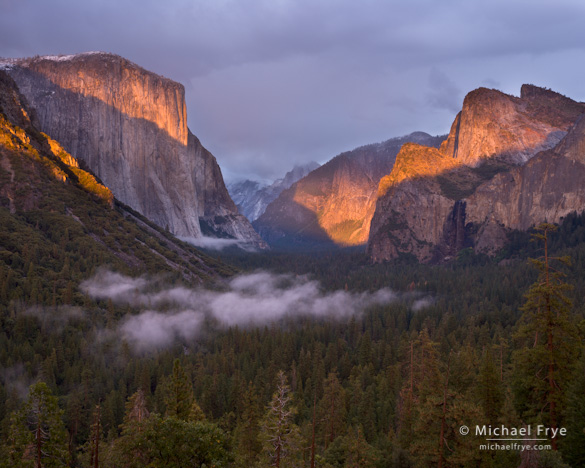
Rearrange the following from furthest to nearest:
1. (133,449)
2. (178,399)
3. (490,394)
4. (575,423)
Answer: (490,394)
(178,399)
(575,423)
(133,449)

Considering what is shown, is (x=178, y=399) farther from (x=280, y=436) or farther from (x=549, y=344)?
(x=549, y=344)

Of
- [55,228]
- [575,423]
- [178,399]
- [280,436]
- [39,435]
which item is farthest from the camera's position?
[55,228]

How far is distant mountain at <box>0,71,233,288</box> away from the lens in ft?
300

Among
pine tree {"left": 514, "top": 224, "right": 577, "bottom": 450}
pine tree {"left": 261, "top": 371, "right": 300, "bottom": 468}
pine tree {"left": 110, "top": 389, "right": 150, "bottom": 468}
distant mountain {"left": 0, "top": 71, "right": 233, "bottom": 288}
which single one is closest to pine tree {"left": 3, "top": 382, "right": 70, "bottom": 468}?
pine tree {"left": 110, "top": 389, "right": 150, "bottom": 468}

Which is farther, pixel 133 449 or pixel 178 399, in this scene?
pixel 178 399

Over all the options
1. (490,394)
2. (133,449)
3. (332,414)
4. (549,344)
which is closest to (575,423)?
(549,344)

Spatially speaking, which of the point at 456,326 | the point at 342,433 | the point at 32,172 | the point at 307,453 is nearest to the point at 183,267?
the point at 32,172

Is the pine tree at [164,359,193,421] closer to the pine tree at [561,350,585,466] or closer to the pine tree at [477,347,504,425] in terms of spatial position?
the pine tree at [477,347,504,425]

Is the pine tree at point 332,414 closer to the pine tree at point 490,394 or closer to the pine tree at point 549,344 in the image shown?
the pine tree at point 490,394

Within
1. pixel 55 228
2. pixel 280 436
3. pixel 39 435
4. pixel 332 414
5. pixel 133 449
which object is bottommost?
pixel 332 414

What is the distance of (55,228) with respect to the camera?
111m

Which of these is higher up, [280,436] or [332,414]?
[280,436]

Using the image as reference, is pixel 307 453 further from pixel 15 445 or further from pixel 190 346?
pixel 190 346

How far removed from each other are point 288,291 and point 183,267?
110 ft
